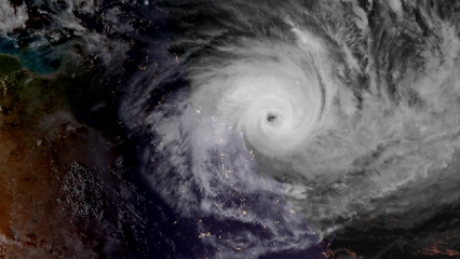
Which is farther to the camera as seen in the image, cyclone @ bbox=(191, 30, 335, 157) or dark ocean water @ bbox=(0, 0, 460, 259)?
cyclone @ bbox=(191, 30, 335, 157)

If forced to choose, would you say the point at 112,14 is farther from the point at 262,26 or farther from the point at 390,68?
the point at 390,68

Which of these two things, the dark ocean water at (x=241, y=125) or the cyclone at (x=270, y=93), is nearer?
the dark ocean water at (x=241, y=125)

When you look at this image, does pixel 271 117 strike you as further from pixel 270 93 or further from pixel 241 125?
pixel 241 125

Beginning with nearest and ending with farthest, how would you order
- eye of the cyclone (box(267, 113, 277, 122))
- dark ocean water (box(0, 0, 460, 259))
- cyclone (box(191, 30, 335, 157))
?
dark ocean water (box(0, 0, 460, 259))
cyclone (box(191, 30, 335, 157))
eye of the cyclone (box(267, 113, 277, 122))

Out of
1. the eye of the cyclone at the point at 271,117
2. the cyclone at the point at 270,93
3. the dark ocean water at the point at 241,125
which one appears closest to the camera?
the dark ocean water at the point at 241,125

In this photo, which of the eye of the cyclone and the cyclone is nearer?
the cyclone

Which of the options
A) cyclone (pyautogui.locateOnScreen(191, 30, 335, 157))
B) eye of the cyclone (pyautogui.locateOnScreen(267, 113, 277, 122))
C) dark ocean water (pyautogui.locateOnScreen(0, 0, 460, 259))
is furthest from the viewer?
eye of the cyclone (pyautogui.locateOnScreen(267, 113, 277, 122))

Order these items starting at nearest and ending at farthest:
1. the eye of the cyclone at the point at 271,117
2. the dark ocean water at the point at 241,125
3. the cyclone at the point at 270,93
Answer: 1. the dark ocean water at the point at 241,125
2. the cyclone at the point at 270,93
3. the eye of the cyclone at the point at 271,117

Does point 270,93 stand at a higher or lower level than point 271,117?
higher

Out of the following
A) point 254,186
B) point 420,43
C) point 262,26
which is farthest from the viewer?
point 254,186

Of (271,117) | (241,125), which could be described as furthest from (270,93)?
(241,125)

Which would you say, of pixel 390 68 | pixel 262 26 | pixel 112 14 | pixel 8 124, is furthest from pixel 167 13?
pixel 390 68
